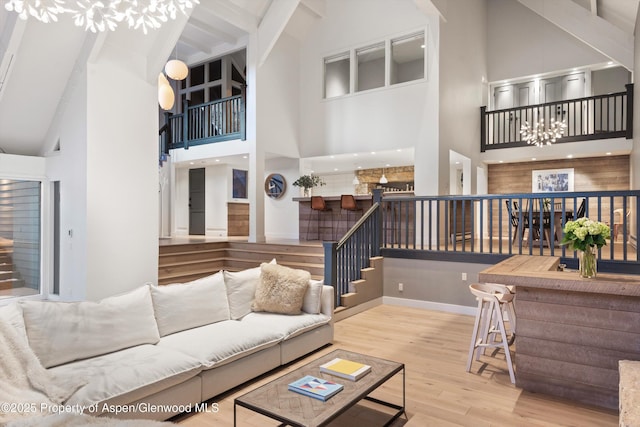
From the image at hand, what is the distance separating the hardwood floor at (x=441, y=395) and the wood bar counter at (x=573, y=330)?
0.47ft

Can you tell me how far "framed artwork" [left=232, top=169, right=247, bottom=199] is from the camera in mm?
Answer: 11133

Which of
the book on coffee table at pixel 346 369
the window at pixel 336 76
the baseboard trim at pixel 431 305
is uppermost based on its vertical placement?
the window at pixel 336 76

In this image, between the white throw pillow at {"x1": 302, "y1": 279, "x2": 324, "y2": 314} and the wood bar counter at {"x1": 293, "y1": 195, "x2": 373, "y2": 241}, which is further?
the wood bar counter at {"x1": 293, "y1": 195, "x2": 373, "y2": 241}

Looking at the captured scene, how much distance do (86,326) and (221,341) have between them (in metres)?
0.91

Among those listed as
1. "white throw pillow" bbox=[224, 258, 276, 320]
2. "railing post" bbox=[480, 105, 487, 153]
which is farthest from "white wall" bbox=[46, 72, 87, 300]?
"railing post" bbox=[480, 105, 487, 153]

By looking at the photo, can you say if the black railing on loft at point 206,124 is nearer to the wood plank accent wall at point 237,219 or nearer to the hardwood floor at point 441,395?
the wood plank accent wall at point 237,219

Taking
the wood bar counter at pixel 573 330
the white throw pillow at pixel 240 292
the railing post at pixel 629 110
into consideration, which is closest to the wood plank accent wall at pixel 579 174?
the railing post at pixel 629 110

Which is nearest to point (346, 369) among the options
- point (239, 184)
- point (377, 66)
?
point (377, 66)

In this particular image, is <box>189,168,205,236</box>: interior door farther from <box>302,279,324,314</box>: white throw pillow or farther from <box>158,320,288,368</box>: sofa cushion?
<box>158,320,288,368</box>: sofa cushion

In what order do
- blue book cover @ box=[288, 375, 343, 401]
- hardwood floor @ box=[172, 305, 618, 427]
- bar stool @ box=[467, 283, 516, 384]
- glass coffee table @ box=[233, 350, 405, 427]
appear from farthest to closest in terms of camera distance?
bar stool @ box=[467, 283, 516, 384] < hardwood floor @ box=[172, 305, 618, 427] < blue book cover @ box=[288, 375, 343, 401] < glass coffee table @ box=[233, 350, 405, 427]

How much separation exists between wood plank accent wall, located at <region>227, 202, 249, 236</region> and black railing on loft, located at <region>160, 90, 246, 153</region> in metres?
2.05

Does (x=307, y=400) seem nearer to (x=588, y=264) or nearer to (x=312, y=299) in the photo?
(x=312, y=299)

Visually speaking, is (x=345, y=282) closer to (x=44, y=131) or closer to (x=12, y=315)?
(x=12, y=315)

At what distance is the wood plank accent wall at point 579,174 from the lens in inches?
373
